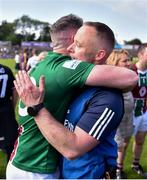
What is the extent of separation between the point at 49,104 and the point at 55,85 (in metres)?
0.14

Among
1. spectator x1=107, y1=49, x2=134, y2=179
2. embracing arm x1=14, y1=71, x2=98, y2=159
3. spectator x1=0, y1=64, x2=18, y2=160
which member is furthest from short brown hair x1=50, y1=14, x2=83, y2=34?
spectator x1=107, y1=49, x2=134, y2=179

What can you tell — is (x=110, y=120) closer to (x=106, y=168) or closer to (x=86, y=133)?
(x=86, y=133)

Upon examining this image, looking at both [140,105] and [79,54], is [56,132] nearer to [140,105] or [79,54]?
[79,54]

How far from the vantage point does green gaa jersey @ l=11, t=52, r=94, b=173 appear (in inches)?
95.3

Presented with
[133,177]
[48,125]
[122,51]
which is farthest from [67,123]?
[133,177]

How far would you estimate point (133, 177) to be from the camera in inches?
235

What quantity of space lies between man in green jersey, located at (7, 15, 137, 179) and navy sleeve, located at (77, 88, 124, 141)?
8cm

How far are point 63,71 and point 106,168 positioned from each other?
0.67m

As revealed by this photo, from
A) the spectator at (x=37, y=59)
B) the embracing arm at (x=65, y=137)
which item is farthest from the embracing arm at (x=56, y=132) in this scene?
the spectator at (x=37, y=59)

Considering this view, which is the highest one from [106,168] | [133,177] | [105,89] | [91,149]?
[105,89]

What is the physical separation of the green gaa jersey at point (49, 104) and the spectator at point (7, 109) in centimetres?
249

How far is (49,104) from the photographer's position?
253 cm

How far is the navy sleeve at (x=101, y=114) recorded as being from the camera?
233cm

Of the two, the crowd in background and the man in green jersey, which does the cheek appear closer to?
the man in green jersey
